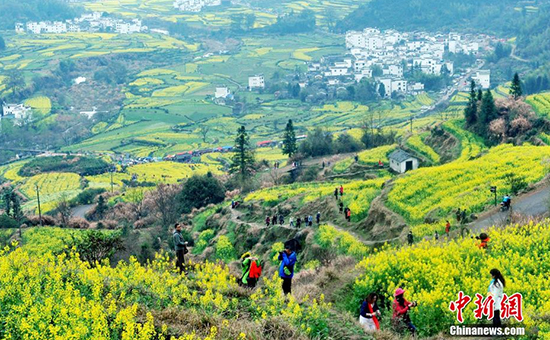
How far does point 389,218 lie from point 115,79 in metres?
137

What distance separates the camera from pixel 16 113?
129 m

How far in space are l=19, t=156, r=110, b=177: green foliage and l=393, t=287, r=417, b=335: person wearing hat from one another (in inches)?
3274

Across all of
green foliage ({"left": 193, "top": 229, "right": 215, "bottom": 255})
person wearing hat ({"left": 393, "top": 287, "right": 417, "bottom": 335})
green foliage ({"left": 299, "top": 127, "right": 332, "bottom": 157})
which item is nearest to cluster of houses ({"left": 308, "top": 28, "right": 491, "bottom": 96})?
green foliage ({"left": 299, "top": 127, "right": 332, "bottom": 157})

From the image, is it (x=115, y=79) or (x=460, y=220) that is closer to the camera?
(x=460, y=220)

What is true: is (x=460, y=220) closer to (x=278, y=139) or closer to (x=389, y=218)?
(x=389, y=218)

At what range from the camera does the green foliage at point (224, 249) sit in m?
36.4

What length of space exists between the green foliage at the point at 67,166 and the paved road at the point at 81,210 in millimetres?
24810

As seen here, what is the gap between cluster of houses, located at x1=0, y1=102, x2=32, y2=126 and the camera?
12638 centimetres

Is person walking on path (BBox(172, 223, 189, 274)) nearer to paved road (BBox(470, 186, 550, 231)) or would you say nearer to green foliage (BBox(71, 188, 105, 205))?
paved road (BBox(470, 186, 550, 231))

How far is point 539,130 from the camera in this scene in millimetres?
47000

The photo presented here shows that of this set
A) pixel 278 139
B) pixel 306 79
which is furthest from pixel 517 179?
pixel 306 79

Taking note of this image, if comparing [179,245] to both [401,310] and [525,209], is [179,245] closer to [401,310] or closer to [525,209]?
[401,310]

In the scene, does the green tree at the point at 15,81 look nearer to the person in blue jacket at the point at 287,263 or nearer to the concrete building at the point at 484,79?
the concrete building at the point at 484,79

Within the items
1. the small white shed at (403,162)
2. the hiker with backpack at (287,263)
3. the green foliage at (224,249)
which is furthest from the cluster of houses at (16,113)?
the hiker with backpack at (287,263)
